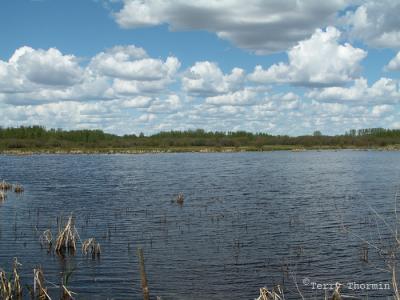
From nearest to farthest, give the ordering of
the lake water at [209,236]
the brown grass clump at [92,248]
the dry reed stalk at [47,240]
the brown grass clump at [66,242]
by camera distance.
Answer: the lake water at [209,236], the brown grass clump at [92,248], the brown grass clump at [66,242], the dry reed stalk at [47,240]

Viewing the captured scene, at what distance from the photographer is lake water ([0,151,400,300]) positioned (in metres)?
20.2

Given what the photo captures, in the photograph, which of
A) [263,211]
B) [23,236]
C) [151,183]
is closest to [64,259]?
[23,236]

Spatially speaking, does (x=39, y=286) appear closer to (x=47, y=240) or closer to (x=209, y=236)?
(x=47, y=240)

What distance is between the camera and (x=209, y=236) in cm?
2883

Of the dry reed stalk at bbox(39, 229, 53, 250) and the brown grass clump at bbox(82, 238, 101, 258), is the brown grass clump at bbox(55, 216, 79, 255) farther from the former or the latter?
the brown grass clump at bbox(82, 238, 101, 258)

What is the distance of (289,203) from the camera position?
41.9 meters

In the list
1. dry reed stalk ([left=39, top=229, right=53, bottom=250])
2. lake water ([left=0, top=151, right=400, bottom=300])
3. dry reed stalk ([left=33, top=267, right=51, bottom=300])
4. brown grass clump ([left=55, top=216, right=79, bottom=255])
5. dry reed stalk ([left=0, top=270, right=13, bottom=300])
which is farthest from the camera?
dry reed stalk ([left=39, top=229, right=53, bottom=250])

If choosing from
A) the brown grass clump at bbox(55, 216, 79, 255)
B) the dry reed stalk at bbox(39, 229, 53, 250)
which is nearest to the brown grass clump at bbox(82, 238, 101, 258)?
the brown grass clump at bbox(55, 216, 79, 255)

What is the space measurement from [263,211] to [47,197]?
22.1 meters

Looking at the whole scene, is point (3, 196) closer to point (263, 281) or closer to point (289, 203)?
point (289, 203)

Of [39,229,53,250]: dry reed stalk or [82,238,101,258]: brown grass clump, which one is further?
[39,229,53,250]: dry reed stalk

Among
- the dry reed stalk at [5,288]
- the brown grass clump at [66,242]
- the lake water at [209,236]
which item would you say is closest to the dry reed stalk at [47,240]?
the lake water at [209,236]

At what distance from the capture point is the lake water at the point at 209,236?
20.2 m

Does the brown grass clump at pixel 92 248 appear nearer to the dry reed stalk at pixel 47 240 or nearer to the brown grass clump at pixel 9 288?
the dry reed stalk at pixel 47 240
